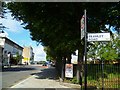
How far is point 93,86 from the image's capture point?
1864 cm

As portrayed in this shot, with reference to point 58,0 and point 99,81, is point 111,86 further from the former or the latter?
point 58,0

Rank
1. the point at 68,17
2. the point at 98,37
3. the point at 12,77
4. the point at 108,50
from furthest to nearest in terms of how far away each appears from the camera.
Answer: the point at 108,50, the point at 12,77, the point at 68,17, the point at 98,37

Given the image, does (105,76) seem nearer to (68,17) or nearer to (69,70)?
(69,70)

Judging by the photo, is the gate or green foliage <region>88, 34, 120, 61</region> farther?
green foliage <region>88, 34, 120, 61</region>

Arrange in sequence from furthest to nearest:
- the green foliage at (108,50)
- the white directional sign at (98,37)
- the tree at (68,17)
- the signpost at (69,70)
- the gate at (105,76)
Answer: the green foliage at (108,50)
the signpost at (69,70)
the tree at (68,17)
the gate at (105,76)
the white directional sign at (98,37)

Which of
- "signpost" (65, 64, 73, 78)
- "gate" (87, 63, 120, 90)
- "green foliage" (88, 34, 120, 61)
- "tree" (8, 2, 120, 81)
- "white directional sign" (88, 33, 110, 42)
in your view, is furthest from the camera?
"green foliage" (88, 34, 120, 61)

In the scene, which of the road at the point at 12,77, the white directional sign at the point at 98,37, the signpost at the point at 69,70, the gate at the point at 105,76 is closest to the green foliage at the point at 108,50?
the road at the point at 12,77

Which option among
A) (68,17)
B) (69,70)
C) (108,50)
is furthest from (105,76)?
(108,50)

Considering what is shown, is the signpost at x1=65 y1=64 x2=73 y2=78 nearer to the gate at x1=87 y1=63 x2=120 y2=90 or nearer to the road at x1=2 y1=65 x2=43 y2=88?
the gate at x1=87 y1=63 x2=120 y2=90

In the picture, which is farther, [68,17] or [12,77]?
[12,77]

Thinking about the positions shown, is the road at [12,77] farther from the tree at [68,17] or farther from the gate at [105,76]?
the gate at [105,76]

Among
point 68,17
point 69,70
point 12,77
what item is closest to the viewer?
point 68,17

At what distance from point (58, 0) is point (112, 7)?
343 cm

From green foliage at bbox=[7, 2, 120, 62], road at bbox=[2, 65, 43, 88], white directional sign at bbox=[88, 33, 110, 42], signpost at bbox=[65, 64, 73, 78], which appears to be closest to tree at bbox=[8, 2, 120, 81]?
green foliage at bbox=[7, 2, 120, 62]
